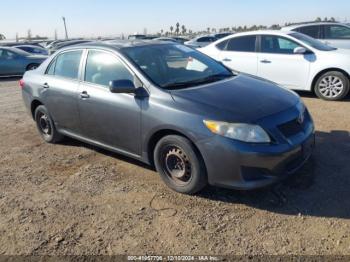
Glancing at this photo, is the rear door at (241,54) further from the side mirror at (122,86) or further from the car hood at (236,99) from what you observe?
the side mirror at (122,86)

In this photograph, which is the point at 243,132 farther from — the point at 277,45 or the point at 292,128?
the point at 277,45

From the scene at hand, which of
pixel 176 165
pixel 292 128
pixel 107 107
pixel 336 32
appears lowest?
pixel 176 165

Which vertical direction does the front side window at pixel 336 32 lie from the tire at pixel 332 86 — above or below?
above

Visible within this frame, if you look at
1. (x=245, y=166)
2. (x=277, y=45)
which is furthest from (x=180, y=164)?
(x=277, y=45)

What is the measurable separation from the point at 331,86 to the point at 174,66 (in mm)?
4532

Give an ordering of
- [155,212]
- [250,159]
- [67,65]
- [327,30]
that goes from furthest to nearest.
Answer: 1. [327,30]
2. [67,65]
3. [155,212]
4. [250,159]

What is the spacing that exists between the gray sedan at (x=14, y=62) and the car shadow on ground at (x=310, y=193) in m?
13.7

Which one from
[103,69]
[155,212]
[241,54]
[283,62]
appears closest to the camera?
[155,212]

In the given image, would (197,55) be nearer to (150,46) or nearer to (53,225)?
(150,46)

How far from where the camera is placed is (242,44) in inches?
346

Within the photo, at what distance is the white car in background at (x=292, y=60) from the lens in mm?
Result: 7605

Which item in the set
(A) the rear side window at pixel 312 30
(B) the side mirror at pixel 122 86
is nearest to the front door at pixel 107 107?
(B) the side mirror at pixel 122 86

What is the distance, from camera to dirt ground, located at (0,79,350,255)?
313 centimetres

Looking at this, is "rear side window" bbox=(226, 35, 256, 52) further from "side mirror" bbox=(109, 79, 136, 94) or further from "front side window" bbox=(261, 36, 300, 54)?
"side mirror" bbox=(109, 79, 136, 94)
